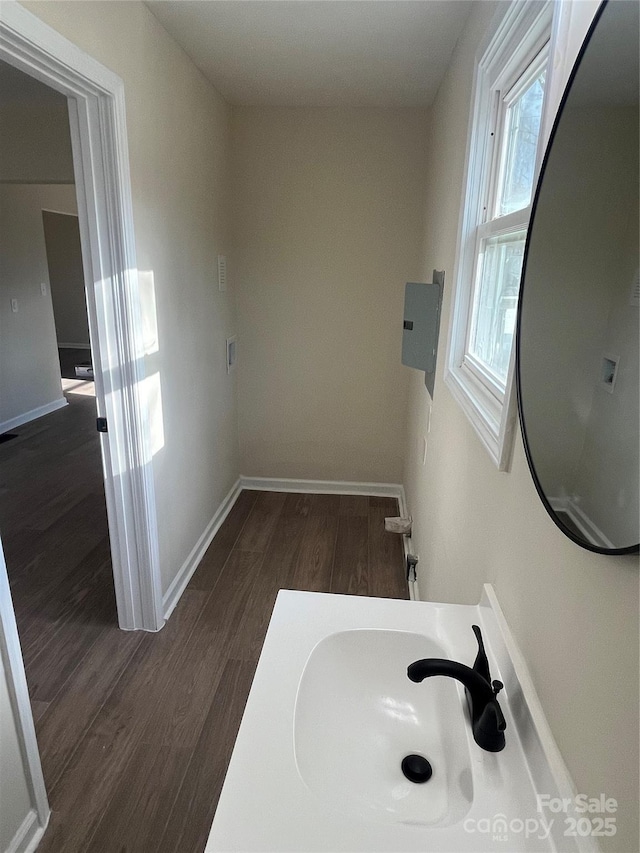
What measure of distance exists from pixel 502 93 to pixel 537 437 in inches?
49.4

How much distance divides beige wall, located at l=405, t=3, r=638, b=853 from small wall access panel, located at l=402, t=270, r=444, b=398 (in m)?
0.22

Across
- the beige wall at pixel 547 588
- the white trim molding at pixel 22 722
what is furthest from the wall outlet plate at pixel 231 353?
the white trim molding at pixel 22 722

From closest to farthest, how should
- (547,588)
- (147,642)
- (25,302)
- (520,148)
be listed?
(547,588), (520,148), (147,642), (25,302)

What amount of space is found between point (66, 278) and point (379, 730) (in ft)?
29.7

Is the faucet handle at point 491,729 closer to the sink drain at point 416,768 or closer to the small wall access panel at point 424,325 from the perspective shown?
the sink drain at point 416,768

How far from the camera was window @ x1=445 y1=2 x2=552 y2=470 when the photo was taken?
1.17 metres

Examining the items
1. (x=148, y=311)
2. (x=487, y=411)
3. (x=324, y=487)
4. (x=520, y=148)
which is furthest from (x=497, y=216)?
(x=324, y=487)

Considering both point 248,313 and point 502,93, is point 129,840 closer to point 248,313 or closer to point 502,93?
point 502,93

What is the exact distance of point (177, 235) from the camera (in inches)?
88.7

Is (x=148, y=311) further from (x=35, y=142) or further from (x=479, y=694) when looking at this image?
(x=479, y=694)

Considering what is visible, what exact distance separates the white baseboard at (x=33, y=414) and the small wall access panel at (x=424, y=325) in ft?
12.7

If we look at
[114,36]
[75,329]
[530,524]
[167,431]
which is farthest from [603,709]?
[75,329]

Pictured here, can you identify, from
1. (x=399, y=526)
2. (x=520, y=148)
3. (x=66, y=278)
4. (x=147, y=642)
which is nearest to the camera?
(x=520, y=148)

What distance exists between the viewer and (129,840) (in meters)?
1.41
